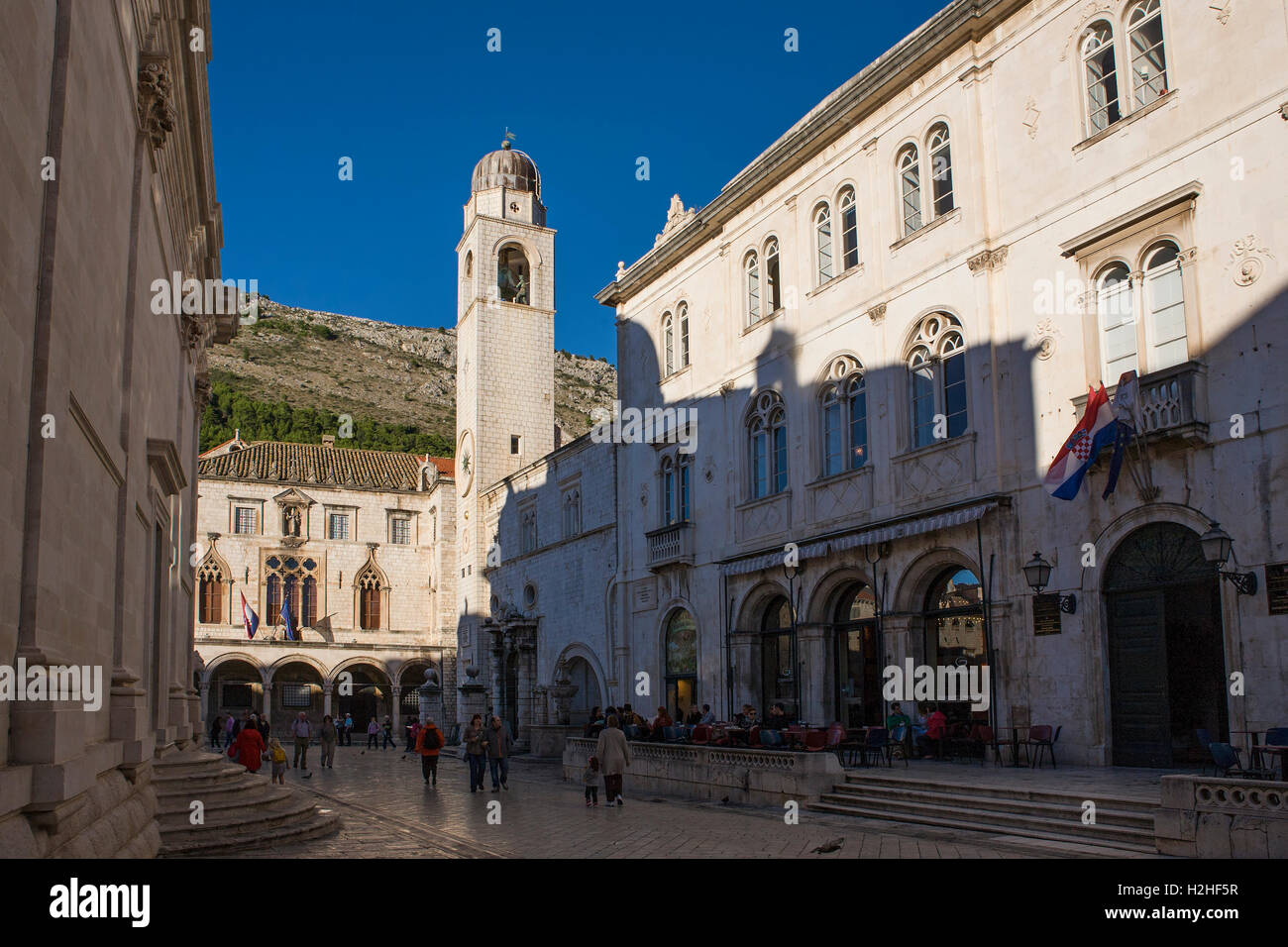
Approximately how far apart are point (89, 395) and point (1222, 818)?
10.8 meters

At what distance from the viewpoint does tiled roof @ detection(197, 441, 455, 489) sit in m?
55.6

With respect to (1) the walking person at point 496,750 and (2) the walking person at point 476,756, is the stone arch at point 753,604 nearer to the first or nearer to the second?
(1) the walking person at point 496,750

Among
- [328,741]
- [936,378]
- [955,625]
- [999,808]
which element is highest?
[936,378]

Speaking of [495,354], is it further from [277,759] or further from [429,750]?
[277,759]

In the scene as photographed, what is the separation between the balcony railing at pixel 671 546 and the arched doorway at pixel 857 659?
19.0 ft

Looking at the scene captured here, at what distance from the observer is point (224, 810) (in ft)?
44.8

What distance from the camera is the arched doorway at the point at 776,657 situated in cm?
2520

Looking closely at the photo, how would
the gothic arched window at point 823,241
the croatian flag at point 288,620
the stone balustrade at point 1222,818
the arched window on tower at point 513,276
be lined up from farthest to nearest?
the croatian flag at point 288,620
the arched window on tower at point 513,276
the gothic arched window at point 823,241
the stone balustrade at point 1222,818

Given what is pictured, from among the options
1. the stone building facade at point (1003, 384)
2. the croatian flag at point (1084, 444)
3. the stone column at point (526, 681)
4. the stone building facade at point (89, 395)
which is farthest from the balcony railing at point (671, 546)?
the stone building facade at point (89, 395)

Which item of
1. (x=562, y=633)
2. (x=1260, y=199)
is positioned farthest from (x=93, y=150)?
(x=562, y=633)

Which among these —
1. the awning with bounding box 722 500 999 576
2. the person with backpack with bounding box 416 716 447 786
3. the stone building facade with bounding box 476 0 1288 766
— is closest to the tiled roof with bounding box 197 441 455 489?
the stone building facade with bounding box 476 0 1288 766

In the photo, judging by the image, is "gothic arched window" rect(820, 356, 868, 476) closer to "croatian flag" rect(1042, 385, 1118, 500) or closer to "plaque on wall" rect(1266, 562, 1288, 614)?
"croatian flag" rect(1042, 385, 1118, 500)

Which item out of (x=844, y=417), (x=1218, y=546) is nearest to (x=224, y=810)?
(x=1218, y=546)
